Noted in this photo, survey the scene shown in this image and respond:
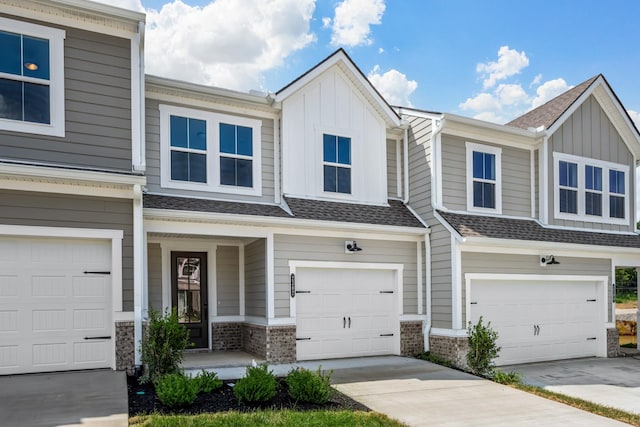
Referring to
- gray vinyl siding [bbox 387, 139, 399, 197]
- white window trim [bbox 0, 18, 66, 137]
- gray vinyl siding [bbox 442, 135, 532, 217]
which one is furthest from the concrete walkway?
white window trim [bbox 0, 18, 66, 137]

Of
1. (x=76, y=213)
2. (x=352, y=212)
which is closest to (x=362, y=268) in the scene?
(x=352, y=212)

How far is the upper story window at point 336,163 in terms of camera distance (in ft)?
38.1

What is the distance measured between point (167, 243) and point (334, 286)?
373 centimetres

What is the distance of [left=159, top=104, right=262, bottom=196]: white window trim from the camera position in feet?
33.2

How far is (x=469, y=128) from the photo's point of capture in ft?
39.9

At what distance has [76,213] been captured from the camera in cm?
819

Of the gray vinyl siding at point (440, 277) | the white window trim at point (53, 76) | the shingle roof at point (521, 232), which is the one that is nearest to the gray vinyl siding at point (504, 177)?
the shingle roof at point (521, 232)

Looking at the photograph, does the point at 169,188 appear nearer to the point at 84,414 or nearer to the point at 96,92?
the point at 96,92

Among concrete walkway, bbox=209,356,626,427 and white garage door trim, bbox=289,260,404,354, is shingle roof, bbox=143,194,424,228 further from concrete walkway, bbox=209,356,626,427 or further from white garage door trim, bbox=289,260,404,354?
concrete walkway, bbox=209,356,626,427

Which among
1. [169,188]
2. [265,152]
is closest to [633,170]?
[265,152]

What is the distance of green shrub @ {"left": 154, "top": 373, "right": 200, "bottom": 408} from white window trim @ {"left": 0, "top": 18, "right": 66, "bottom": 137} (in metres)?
4.37

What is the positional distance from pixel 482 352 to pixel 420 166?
4.42 m

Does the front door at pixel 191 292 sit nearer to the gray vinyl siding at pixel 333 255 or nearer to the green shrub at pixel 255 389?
the gray vinyl siding at pixel 333 255

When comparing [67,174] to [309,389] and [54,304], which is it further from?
[309,389]
